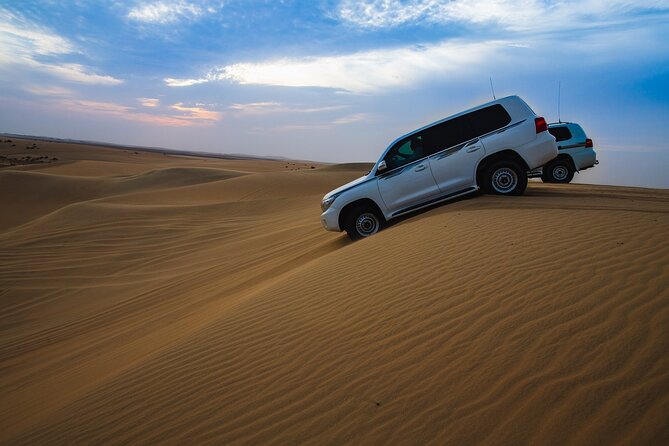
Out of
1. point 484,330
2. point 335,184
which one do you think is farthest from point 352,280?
point 335,184

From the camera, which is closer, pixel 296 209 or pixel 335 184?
pixel 296 209

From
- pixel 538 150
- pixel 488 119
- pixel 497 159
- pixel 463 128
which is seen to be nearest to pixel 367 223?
pixel 463 128

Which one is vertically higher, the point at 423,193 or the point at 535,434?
the point at 423,193

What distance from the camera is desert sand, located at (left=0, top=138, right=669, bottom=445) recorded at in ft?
8.92

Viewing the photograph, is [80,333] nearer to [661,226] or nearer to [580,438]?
[580,438]

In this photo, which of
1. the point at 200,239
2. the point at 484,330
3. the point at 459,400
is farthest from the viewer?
the point at 200,239

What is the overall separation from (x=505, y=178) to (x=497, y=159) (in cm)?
46

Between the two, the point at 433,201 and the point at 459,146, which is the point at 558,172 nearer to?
the point at 459,146

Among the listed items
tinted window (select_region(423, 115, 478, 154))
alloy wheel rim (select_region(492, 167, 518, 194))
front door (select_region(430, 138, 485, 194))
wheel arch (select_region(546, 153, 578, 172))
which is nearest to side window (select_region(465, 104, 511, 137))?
tinted window (select_region(423, 115, 478, 154))

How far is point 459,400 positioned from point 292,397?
123cm

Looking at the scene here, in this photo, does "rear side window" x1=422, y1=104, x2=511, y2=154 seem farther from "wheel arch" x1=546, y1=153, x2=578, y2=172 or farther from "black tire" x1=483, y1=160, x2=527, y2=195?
"wheel arch" x1=546, y1=153, x2=578, y2=172

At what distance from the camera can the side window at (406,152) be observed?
327 inches

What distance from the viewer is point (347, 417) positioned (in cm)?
292

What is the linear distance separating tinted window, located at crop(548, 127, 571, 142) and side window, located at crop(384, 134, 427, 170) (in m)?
7.33
